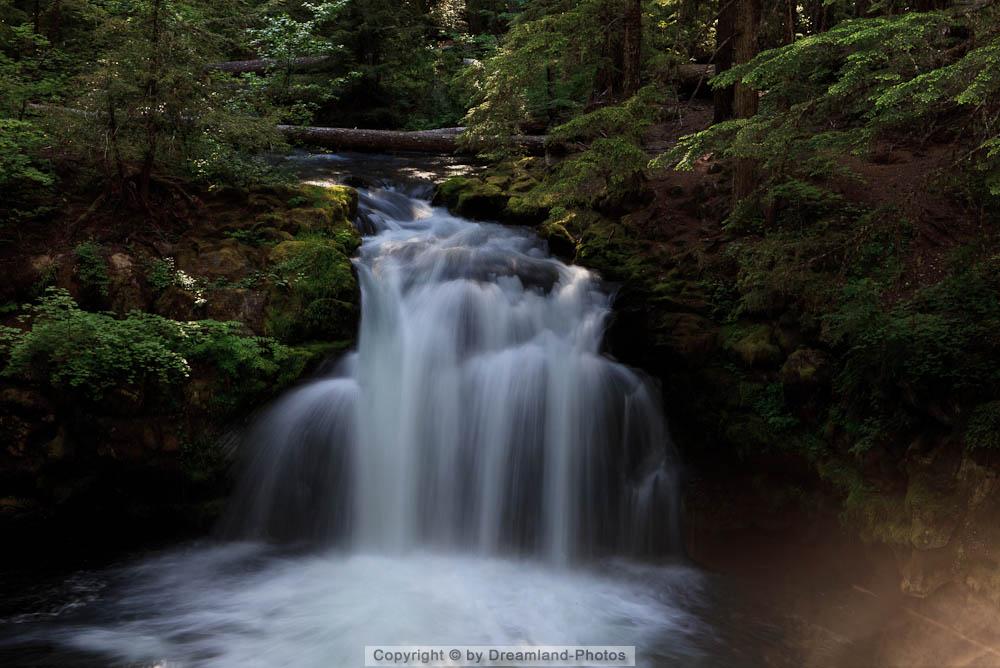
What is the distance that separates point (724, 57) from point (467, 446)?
27.3ft

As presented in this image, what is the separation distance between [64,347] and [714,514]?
714cm

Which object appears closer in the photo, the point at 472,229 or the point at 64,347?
the point at 64,347

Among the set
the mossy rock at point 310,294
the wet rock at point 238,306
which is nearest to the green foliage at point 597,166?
the mossy rock at point 310,294

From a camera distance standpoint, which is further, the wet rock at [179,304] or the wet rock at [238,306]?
the wet rock at [238,306]

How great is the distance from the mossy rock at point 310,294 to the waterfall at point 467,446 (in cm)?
37

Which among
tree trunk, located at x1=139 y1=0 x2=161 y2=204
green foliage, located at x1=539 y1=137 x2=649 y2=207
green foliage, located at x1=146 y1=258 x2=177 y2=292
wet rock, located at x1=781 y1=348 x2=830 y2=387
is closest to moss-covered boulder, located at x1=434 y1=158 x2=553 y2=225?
green foliage, located at x1=539 y1=137 x2=649 y2=207

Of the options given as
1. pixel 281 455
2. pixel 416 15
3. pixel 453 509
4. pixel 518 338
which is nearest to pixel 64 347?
pixel 281 455

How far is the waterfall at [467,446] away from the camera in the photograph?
741 cm

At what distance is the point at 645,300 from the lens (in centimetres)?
874

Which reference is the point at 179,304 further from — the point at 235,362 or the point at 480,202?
the point at 480,202

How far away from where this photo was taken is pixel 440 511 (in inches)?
297

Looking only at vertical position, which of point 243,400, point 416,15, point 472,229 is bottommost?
point 243,400

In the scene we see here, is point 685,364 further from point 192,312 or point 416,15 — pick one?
point 416,15

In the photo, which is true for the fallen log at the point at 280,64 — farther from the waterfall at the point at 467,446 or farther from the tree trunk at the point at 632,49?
the waterfall at the point at 467,446
